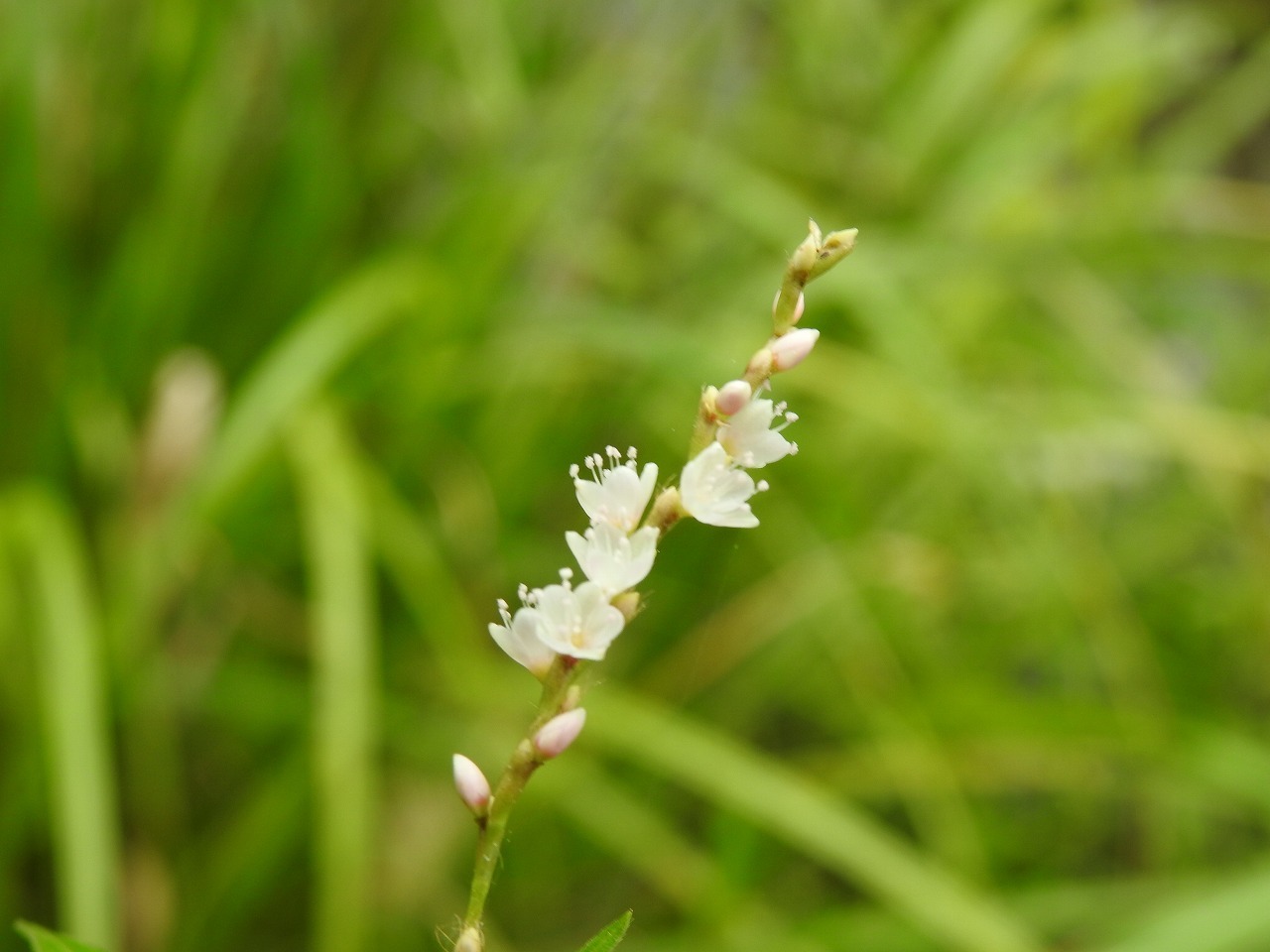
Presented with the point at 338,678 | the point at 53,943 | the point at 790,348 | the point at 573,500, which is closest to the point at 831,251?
the point at 790,348

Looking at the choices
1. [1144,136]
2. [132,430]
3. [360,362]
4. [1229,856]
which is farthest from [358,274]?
[1144,136]

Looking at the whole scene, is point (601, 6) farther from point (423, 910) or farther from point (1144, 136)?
point (1144, 136)

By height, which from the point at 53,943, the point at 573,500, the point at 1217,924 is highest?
the point at 573,500

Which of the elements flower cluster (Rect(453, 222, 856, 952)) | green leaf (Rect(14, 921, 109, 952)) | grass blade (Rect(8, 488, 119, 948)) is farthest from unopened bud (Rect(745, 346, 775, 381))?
grass blade (Rect(8, 488, 119, 948))

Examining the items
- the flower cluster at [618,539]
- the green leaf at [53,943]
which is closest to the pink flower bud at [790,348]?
the flower cluster at [618,539]

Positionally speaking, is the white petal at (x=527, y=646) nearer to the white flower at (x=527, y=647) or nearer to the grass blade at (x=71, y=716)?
the white flower at (x=527, y=647)

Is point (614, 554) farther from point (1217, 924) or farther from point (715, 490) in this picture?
point (1217, 924)
